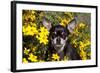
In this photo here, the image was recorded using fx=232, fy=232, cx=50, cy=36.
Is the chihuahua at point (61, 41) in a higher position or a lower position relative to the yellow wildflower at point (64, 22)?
lower

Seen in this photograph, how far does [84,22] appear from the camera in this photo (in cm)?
187

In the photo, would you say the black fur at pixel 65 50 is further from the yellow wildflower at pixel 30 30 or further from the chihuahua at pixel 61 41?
the yellow wildflower at pixel 30 30

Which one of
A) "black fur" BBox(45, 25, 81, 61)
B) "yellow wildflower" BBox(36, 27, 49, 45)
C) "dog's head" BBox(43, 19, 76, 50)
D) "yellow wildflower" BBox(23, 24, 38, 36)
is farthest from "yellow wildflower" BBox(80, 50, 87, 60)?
"yellow wildflower" BBox(23, 24, 38, 36)

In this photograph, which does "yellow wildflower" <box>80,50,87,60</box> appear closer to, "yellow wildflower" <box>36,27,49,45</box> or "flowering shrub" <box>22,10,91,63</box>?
"flowering shrub" <box>22,10,91,63</box>

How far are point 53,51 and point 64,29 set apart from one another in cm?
19

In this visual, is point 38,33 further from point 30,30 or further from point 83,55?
point 83,55

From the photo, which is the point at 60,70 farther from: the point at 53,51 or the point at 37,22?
the point at 37,22

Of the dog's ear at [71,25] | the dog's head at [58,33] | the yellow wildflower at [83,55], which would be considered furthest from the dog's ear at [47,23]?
the yellow wildflower at [83,55]

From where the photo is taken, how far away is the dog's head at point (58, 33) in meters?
1.76

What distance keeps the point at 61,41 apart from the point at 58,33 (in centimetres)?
7

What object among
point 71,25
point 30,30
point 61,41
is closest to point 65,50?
point 61,41

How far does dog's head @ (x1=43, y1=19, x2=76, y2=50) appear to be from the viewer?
69.1 inches

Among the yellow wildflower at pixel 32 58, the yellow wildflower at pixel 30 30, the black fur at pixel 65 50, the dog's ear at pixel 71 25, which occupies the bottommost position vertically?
the yellow wildflower at pixel 32 58

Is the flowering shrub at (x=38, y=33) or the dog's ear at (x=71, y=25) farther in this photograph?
the dog's ear at (x=71, y=25)
